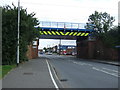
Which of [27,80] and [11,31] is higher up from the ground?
[11,31]

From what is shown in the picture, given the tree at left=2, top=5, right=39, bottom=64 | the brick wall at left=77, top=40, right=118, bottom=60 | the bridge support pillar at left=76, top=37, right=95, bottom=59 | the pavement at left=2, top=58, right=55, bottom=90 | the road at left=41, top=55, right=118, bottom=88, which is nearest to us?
the pavement at left=2, top=58, right=55, bottom=90

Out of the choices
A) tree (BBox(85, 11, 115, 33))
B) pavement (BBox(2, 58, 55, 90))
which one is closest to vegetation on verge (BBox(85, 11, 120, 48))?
tree (BBox(85, 11, 115, 33))

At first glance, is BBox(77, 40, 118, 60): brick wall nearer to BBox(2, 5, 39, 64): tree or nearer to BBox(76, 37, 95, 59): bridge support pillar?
BBox(76, 37, 95, 59): bridge support pillar

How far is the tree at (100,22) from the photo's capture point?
49.1 m

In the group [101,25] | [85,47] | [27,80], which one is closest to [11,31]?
[27,80]

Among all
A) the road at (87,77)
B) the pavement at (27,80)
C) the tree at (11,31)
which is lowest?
the road at (87,77)

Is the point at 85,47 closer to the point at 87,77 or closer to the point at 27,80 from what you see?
the point at 87,77

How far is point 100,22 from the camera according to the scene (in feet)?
165

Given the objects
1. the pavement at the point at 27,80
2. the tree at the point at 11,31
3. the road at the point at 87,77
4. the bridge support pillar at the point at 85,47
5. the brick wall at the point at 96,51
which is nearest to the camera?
the pavement at the point at 27,80

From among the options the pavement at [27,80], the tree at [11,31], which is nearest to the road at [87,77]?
the pavement at [27,80]

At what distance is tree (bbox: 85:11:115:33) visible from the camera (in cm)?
4906

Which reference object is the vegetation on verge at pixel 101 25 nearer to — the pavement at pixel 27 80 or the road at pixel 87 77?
the road at pixel 87 77

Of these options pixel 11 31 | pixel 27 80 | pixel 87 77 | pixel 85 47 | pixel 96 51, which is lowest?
pixel 87 77

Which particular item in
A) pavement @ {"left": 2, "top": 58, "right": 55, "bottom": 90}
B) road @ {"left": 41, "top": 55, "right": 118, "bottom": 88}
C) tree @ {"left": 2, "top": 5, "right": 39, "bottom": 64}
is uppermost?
tree @ {"left": 2, "top": 5, "right": 39, "bottom": 64}
